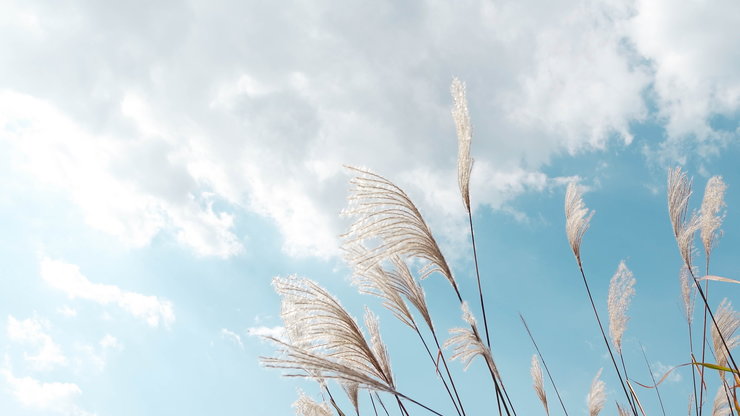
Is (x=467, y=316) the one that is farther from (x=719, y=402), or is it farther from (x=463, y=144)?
(x=719, y=402)

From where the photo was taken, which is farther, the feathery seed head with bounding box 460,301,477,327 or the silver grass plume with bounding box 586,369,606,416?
the silver grass plume with bounding box 586,369,606,416

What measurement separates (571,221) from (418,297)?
5.12ft

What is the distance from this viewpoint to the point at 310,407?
10.2ft

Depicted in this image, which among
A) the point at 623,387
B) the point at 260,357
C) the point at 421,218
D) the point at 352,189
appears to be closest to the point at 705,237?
the point at 623,387

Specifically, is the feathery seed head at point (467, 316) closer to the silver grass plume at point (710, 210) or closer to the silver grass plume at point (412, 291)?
the silver grass plume at point (412, 291)

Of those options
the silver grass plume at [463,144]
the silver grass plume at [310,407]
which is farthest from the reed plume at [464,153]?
the silver grass plume at [310,407]

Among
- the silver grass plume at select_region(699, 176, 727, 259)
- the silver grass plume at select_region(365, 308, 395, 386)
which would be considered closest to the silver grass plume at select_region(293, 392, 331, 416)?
the silver grass plume at select_region(365, 308, 395, 386)

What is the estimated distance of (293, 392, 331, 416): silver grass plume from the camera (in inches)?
119

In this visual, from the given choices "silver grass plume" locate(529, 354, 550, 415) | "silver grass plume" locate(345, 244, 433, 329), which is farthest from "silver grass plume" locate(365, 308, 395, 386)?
"silver grass plume" locate(529, 354, 550, 415)

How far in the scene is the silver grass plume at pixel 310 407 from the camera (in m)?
3.01

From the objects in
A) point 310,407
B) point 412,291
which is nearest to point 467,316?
point 412,291

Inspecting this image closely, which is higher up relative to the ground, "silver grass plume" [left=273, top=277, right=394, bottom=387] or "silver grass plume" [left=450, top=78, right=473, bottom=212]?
"silver grass plume" [left=450, top=78, right=473, bottom=212]

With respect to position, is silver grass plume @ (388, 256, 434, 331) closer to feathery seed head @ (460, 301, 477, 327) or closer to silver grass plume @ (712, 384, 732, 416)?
feathery seed head @ (460, 301, 477, 327)

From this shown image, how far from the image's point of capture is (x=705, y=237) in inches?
117
